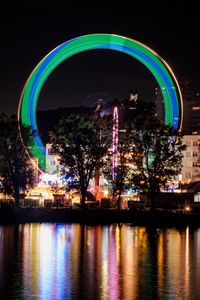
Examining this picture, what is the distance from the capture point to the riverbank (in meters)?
54.3

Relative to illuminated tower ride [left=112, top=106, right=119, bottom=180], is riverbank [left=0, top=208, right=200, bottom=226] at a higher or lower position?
lower

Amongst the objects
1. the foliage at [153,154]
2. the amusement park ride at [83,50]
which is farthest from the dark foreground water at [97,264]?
the amusement park ride at [83,50]

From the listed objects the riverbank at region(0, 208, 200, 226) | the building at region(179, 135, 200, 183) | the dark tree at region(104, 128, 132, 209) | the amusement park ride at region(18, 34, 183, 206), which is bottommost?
the riverbank at region(0, 208, 200, 226)

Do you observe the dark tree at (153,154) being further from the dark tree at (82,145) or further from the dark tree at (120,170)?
the dark tree at (82,145)

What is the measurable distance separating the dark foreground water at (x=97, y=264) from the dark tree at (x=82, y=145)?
15430 mm

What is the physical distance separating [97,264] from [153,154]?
34.9m

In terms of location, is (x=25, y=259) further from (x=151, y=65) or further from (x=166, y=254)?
(x=151, y=65)

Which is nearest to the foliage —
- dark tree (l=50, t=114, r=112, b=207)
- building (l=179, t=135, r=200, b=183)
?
dark tree (l=50, t=114, r=112, b=207)

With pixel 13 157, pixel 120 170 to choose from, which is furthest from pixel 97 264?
pixel 13 157

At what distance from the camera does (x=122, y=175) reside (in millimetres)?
63438

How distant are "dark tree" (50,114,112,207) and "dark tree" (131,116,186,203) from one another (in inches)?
118

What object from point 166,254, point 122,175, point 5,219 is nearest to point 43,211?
point 5,219

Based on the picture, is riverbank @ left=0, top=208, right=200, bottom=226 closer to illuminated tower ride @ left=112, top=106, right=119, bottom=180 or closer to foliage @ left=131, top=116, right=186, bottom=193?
foliage @ left=131, top=116, right=186, bottom=193

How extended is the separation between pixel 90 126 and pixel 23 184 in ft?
27.8
